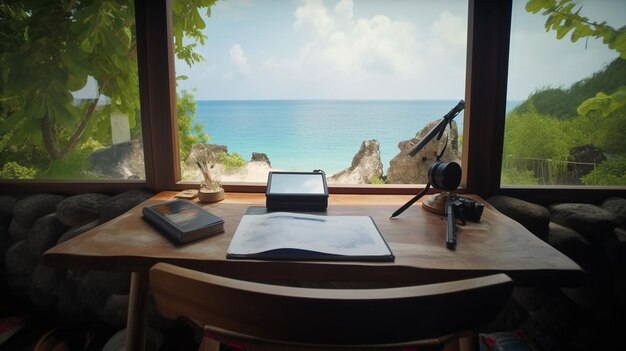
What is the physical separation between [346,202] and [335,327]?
2.74 ft

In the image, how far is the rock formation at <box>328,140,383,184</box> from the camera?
1.81 metres

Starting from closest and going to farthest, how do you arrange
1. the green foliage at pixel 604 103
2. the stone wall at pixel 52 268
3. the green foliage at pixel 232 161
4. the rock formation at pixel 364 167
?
the green foliage at pixel 604 103 < the stone wall at pixel 52 268 < the green foliage at pixel 232 161 < the rock formation at pixel 364 167

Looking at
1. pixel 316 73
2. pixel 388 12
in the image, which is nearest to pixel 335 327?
pixel 388 12

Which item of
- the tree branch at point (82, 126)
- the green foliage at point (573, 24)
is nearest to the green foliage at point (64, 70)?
the tree branch at point (82, 126)

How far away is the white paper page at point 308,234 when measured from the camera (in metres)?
0.83

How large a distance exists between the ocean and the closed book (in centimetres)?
48

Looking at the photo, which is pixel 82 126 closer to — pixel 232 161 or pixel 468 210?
pixel 232 161

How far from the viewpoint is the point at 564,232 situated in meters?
1.23

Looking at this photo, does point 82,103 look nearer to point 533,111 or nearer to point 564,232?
point 533,111

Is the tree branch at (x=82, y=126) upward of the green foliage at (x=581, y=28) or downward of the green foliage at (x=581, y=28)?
downward

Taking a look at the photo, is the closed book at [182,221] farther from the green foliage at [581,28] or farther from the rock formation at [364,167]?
the green foliage at [581,28]

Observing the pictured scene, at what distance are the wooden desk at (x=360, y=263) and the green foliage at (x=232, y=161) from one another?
71cm

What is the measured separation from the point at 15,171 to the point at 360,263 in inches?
66.1

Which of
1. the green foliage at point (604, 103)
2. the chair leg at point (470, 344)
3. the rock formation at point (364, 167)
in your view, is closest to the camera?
the chair leg at point (470, 344)
